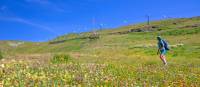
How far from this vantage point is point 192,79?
15.6 metres

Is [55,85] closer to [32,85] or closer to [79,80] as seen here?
[32,85]

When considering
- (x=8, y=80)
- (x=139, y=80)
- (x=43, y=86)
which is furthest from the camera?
(x=139, y=80)

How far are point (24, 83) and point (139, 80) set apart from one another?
3.77 m

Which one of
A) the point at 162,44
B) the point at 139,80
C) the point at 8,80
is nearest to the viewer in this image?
the point at 8,80

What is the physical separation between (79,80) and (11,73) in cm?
261

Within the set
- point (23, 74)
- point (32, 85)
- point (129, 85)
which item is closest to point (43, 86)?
point (32, 85)

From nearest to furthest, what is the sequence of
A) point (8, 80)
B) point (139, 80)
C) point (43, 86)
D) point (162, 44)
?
1. point (43, 86)
2. point (8, 80)
3. point (139, 80)
4. point (162, 44)

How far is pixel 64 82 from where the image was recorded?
1388 cm

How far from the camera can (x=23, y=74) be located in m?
15.8

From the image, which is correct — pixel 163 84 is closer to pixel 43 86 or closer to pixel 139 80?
pixel 139 80

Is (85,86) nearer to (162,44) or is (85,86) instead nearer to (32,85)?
(32,85)

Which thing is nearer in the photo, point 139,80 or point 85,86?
point 85,86

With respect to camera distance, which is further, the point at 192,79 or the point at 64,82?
the point at 192,79

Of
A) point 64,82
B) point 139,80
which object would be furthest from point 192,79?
point 64,82
